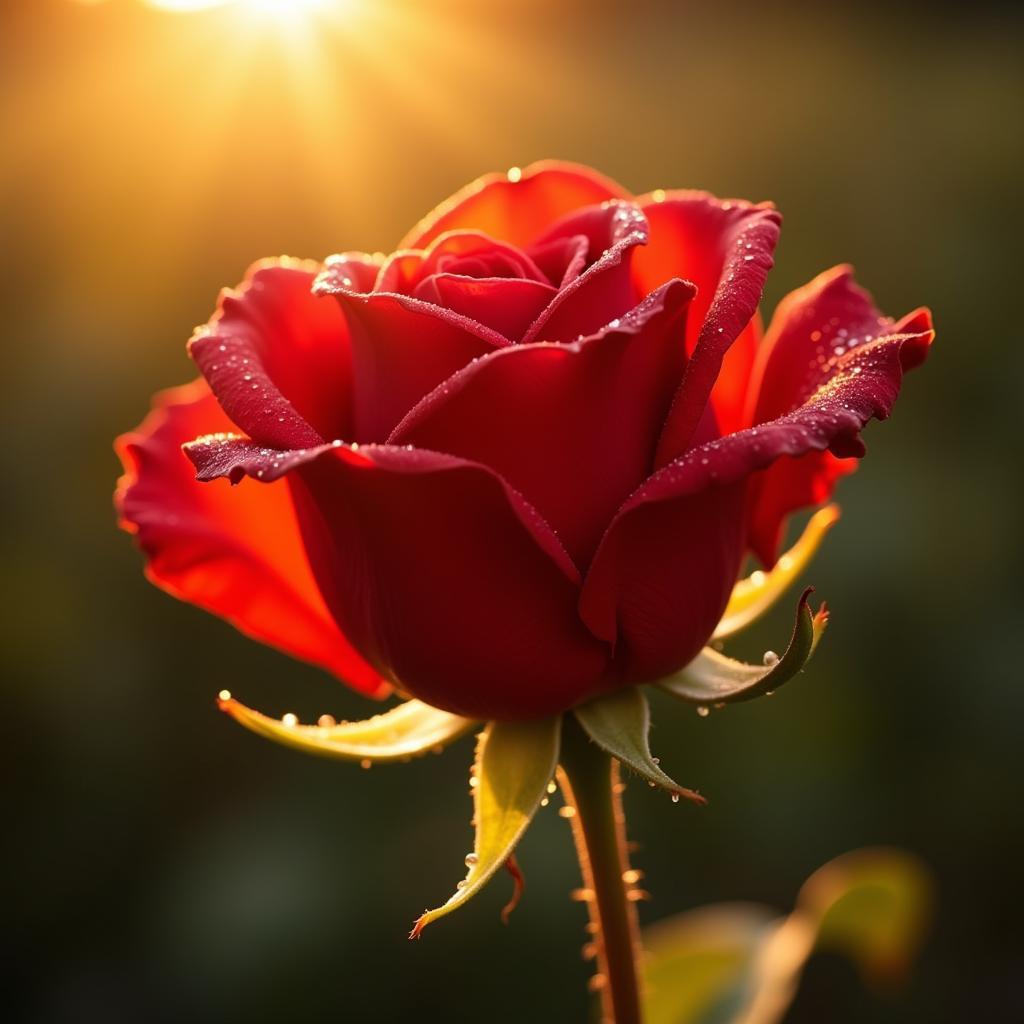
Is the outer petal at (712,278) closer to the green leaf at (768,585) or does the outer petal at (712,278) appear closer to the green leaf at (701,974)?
the green leaf at (768,585)

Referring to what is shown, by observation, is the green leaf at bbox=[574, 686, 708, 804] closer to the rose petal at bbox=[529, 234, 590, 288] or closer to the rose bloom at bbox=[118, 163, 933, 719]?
the rose bloom at bbox=[118, 163, 933, 719]

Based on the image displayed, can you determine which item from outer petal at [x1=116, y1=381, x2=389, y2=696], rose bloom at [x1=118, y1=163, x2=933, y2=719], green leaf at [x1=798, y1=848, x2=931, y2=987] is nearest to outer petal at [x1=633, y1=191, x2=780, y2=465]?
rose bloom at [x1=118, y1=163, x2=933, y2=719]

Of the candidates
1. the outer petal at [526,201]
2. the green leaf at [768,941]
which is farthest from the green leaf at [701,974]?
the outer petal at [526,201]

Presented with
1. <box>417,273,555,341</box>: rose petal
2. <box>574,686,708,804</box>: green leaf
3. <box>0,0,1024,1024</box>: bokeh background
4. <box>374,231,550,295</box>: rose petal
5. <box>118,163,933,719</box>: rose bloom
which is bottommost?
<box>0,0,1024,1024</box>: bokeh background

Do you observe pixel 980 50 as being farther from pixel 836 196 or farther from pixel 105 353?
pixel 105 353

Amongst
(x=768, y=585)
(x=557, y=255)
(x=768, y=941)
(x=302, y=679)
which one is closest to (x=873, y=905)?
(x=768, y=941)

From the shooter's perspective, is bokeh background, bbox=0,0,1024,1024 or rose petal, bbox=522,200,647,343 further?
bokeh background, bbox=0,0,1024,1024

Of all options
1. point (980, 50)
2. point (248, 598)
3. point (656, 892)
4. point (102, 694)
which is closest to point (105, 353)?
point (102, 694)
